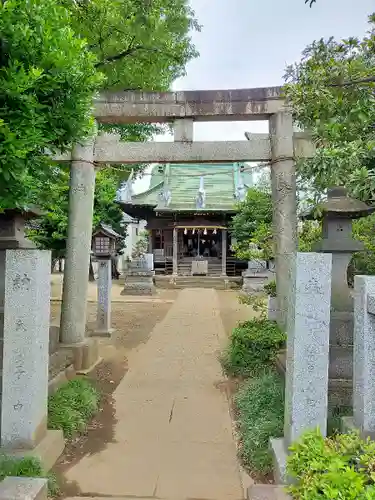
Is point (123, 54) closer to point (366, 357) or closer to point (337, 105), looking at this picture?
point (337, 105)

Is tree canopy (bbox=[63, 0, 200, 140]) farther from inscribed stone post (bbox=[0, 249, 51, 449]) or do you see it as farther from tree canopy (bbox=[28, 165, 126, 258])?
inscribed stone post (bbox=[0, 249, 51, 449])

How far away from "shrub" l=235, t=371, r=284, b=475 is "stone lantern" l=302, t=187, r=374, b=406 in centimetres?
77

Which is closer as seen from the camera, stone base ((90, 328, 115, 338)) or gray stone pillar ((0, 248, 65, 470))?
gray stone pillar ((0, 248, 65, 470))

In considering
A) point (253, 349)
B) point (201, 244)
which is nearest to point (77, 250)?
point (253, 349)

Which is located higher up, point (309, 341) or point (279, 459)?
point (309, 341)

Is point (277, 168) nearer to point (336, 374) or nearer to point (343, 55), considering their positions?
point (343, 55)

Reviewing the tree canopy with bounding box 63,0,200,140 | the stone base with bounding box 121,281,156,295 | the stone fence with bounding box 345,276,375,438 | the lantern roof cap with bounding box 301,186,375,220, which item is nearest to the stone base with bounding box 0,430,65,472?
the stone fence with bounding box 345,276,375,438

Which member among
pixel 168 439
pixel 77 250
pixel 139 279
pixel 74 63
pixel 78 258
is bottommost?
pixel 168 439

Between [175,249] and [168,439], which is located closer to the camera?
[168,439]

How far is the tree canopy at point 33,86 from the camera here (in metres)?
2.80

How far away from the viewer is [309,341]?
324 cm

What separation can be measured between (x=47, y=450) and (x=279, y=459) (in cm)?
213

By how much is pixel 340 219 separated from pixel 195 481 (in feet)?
12.5

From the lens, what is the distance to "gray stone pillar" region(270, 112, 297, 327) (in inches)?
246
